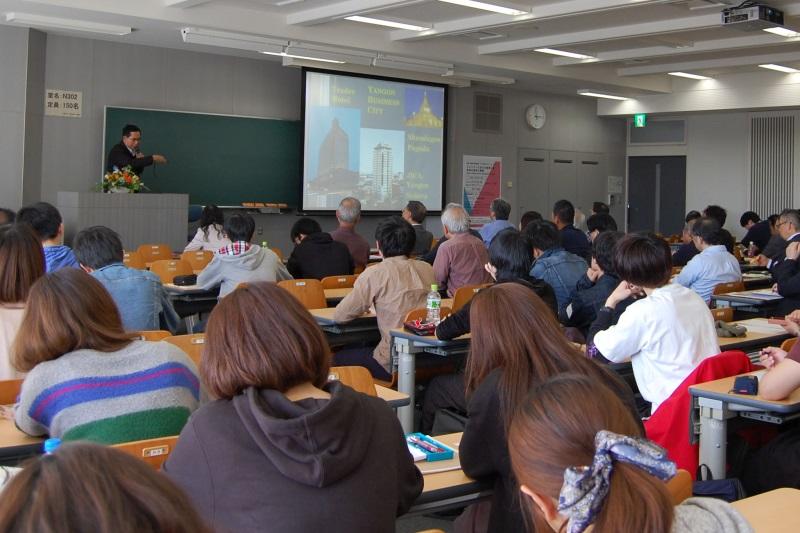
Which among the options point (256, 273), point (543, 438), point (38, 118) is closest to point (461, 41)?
point (38, 118)

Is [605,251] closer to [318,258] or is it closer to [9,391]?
[318,258]

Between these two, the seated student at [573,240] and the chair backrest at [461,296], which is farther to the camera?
the seated student at [573,240]

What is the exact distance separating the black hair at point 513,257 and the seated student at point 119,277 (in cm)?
196

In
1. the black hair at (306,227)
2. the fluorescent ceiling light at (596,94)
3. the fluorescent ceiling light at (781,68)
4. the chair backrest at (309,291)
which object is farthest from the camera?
the fluorescent ceiling light at (596,94)

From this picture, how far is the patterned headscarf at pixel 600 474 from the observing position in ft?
4.25

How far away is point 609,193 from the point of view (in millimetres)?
16938

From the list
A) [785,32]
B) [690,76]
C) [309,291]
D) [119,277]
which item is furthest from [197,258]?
[690,76]

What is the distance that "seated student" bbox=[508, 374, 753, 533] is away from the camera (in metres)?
1.28

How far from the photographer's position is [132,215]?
10.0m

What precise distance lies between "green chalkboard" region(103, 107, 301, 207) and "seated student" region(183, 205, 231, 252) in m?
2.06

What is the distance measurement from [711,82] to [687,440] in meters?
12.3

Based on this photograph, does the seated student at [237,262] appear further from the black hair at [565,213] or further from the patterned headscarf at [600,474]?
the patterned headscarf at [600,474]

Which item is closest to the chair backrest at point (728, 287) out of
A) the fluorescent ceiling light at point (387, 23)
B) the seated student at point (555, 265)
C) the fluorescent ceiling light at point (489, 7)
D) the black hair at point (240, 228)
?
the seated student at point (555, 265)

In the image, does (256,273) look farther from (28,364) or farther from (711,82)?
(711,82)
